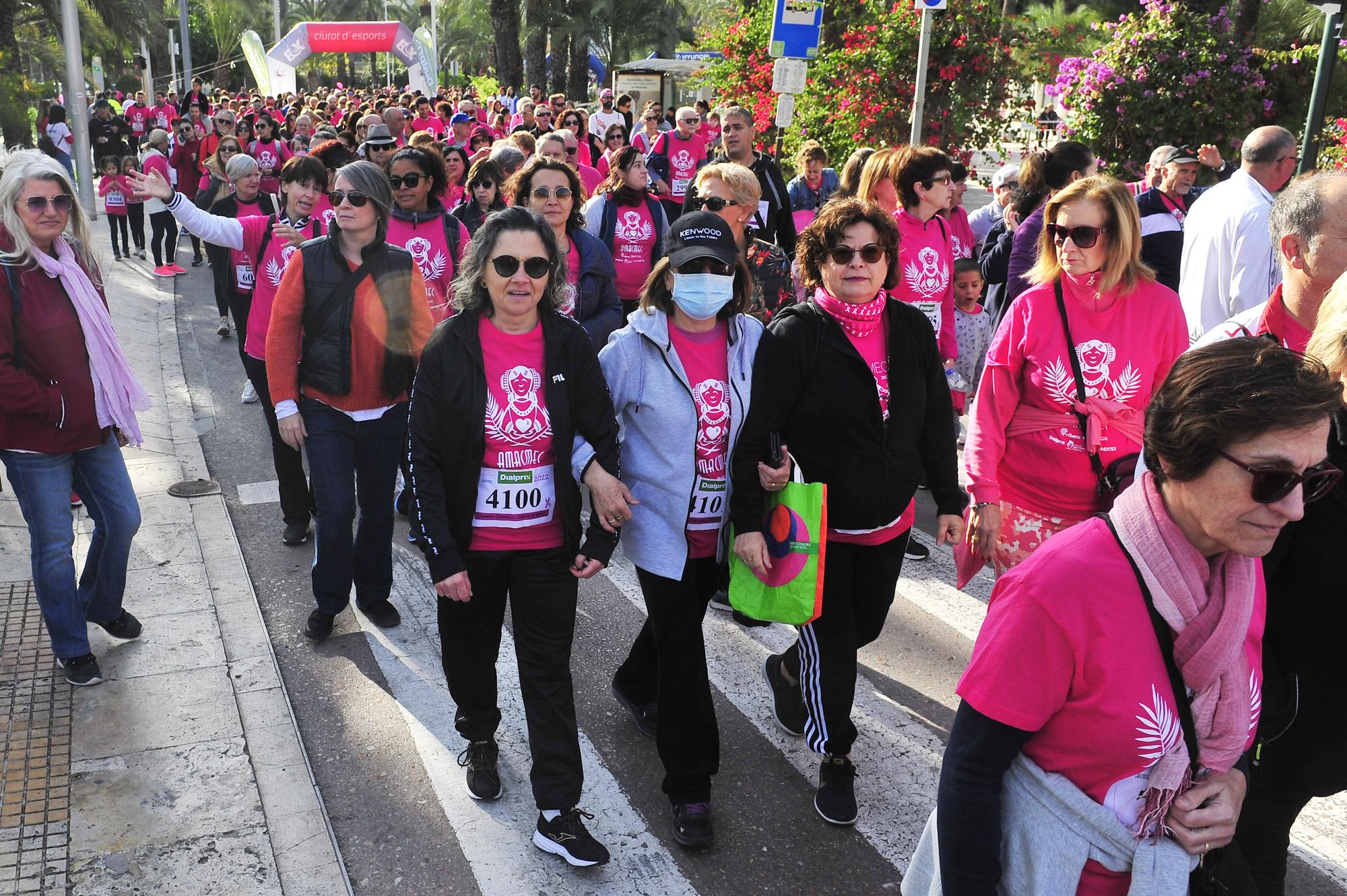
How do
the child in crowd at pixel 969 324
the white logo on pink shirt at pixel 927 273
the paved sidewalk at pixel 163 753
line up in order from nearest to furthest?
1. the paved sidewalk at pixel 163 753
2. the white logo on pink shirt at pixel 927 273
3. the child in crowd at pixel 969 324

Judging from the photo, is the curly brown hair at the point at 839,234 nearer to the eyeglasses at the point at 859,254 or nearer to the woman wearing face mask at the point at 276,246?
the eyeglasses at the point at 859,254

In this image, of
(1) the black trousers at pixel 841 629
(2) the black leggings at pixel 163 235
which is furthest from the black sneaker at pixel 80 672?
(2) the black leggings at pixel 163 235

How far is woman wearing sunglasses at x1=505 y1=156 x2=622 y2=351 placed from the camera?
241 inches

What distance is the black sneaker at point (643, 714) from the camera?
461cm

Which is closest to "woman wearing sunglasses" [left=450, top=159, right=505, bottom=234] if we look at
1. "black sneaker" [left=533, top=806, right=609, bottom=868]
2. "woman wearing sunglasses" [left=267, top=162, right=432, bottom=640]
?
"woman wearing sunglasses" [left=267, top=162, right=432, bottom=640]

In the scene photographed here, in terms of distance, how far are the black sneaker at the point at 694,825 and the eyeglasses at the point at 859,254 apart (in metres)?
1.87

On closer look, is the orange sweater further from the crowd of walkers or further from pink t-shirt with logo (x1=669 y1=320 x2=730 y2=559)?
pink t-shirt with logo (x1=669 y1=320 x2=730 y2=559)

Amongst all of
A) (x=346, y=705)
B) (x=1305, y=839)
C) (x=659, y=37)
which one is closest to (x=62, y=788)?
(x=346, y=705)

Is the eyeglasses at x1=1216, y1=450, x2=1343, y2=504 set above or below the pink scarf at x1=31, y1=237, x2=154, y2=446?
above

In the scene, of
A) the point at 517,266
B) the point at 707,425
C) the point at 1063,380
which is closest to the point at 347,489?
the point at 517,266

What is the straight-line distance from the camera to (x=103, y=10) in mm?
24531

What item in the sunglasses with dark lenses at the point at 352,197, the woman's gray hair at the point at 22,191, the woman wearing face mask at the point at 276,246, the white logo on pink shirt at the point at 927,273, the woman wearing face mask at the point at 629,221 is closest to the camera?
the woman's gray hair at the point at 22,191

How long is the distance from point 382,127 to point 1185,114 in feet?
27.9

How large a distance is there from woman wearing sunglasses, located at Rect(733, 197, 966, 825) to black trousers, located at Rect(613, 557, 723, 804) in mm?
279
